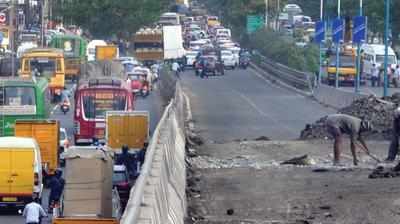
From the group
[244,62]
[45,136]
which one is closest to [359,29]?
[45,136]

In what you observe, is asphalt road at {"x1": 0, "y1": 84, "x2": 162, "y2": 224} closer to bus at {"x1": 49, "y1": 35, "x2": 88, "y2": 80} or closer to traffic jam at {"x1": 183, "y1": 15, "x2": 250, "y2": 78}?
bus at {"x1": 49, "y1": 35, "x2": 88, "y2": 80}

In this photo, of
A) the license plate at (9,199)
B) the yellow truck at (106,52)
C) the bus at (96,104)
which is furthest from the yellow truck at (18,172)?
the yellow truck at (106,52)

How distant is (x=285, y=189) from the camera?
26688 mm

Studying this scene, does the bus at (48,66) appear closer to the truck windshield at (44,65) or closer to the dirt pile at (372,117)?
the truck windshield at (44,65)

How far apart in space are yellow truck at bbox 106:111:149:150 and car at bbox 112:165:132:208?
9344 millimetres

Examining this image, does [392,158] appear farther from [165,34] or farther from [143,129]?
[165,34]

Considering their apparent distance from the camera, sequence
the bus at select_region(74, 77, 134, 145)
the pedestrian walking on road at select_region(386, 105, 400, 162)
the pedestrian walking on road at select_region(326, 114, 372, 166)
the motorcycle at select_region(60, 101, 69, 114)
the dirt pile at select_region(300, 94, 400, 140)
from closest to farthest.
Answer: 1. the pedestrian walking on road at select_region(326, 114, 372, 166)
2. the pedestrian walking on road at select_region(386, 105, 400, 162)
3. the dirt pile at select_region(300, 94, 400, 140)
4. the bus at select_region(74, 77, 134, 145)
5. the motorcycle at select_region(60, 101, 69, 114)

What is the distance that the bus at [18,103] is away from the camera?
143 ft

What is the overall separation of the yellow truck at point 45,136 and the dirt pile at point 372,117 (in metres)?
8.02

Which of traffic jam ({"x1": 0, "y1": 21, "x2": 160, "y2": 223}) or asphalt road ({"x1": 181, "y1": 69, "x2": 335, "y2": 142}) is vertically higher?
traffic jam ({"x1": 0, "y1": 21, "x2": 160, "y2": 223})

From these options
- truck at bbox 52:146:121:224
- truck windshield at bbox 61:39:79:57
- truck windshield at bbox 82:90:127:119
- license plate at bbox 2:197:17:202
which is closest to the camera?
truck at bbox 52:146:121:224

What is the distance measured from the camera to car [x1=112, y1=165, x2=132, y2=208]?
2849cm

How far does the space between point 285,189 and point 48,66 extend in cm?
4526

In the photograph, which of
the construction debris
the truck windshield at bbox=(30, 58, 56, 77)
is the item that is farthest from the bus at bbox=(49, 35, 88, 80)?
the construction debris
